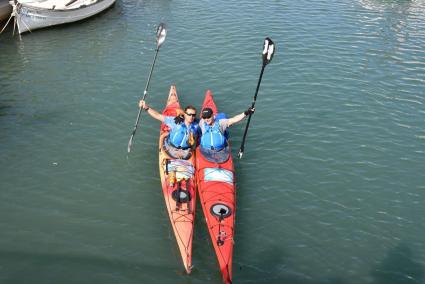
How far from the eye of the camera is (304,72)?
19938 millimetres

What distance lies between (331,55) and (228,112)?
749 centimetres

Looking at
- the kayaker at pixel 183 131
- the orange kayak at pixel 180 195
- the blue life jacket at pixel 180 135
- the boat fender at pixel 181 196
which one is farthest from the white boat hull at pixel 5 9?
the boat fender at pixel 181 196

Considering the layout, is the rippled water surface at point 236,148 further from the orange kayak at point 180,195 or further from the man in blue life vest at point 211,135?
the man in blue life vest at point 211,135

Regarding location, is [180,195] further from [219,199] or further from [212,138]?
[212,138]

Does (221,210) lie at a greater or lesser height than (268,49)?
lesser

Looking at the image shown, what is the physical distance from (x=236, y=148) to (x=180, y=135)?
2.60 metres

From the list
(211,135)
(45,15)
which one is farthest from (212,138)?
(45,15)

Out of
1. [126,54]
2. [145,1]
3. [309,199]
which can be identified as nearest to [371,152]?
[309,199]

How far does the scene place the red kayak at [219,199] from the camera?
33.6 ft

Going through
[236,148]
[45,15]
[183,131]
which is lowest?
[236,148]

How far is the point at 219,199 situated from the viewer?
37.7 ft

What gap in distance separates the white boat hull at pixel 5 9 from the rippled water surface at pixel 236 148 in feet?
4.16

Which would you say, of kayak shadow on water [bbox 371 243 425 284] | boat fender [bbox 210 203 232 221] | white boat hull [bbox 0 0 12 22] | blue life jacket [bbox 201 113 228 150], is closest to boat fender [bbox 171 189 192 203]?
boat fender [bbox 210 203 232 221]

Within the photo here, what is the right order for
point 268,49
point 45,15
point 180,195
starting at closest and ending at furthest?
point 180,195 < point 268,49 < point 45,15
